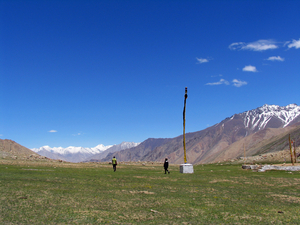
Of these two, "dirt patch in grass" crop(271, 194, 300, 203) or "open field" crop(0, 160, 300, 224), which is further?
"dirt patch in grass" crop(271, 194, 300, 203)

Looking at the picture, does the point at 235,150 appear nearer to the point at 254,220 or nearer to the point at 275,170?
the point at 275,170

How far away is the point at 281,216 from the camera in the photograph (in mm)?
8141

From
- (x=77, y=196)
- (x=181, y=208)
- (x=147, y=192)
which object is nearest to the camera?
(x=181, y=208)

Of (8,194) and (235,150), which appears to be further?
(235,150)

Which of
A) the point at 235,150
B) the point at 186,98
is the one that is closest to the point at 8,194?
the point at 186,98

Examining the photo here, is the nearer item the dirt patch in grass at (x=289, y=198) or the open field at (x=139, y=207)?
the open field at (x=139, y=207)

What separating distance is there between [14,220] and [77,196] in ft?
10.9

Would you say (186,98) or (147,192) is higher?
(186,98)

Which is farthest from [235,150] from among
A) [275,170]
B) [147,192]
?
[147,192]

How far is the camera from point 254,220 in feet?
25.2

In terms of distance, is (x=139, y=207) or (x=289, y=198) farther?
(x=289, y=198)

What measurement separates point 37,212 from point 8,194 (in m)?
2.57

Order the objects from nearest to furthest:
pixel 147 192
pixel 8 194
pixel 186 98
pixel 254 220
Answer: pixel 254 220 < pixel 8 194 < pixel 147 192 < pixel 186 98

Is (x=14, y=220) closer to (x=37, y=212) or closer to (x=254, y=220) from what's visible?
(x=37, y=212)
